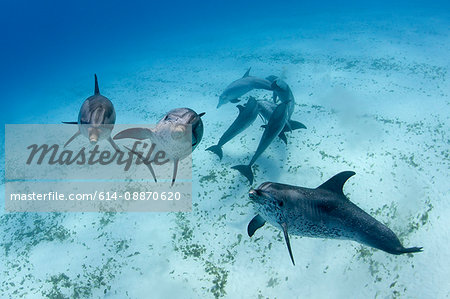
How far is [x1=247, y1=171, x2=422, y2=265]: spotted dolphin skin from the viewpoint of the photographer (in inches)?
118

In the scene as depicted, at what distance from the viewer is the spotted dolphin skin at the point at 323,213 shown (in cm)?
300

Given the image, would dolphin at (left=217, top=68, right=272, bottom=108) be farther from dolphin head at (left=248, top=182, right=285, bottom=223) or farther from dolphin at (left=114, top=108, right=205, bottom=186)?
dolphin at (left=114, top=108, right=205, bottom=186)

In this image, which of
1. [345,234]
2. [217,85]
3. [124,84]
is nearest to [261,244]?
[345,234]

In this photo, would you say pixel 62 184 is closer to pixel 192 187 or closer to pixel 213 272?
pixel 192 187

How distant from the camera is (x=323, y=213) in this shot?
3160mm

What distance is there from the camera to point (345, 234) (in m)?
3.20

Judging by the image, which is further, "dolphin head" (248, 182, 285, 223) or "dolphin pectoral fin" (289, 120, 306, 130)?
"dolphin pectoral fin" (289, 120, 306, 130)

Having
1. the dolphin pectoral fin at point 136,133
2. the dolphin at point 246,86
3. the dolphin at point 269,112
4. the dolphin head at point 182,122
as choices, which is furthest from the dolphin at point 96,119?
the dolphin at point 246,86

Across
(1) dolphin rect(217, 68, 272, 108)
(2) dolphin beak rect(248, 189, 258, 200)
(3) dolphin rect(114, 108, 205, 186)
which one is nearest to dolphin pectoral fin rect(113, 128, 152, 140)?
(3) dolphin rect(114, 108, 205, 186)

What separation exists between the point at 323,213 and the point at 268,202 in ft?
2.44

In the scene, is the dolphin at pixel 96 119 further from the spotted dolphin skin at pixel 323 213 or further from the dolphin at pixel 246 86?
the dolphin at pixel 246 86

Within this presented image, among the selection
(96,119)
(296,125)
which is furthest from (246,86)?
(96,119)

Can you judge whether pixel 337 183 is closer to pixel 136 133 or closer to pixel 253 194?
pixel 253 194

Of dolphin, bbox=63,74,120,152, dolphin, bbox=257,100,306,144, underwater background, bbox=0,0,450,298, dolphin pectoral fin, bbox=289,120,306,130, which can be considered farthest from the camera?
dolphin pectoral fin, bbox=289,120,306,130
